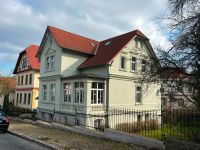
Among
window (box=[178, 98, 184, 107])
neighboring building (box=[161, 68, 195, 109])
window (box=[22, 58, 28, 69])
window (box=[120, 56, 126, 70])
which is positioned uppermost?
window (box=[22, 58, 28, 69])

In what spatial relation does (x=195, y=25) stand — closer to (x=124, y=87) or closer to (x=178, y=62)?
(x=178, y=62)

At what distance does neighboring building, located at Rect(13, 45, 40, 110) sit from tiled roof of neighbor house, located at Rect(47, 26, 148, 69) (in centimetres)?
1176

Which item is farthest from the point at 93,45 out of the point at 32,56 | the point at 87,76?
the point at 32,56

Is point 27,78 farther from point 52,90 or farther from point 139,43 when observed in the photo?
point 139,43

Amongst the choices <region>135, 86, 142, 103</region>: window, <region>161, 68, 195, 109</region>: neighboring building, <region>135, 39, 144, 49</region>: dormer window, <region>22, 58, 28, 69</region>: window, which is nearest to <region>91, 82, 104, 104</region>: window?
<region>135, 86, 142, 103</region>: window

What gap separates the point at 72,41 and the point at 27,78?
52.3 feet

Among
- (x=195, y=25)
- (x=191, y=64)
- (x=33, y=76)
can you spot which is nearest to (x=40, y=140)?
(x=191, y=64)

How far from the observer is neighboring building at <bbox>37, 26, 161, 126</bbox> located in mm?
25297

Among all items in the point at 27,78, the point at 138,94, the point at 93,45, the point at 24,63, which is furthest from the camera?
the point at 24,63

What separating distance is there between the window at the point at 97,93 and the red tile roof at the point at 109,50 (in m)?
2.35

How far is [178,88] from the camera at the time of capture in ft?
35.4

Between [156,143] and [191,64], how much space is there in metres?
3.49

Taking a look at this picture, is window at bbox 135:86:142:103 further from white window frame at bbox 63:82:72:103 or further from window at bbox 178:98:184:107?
window at bbox 178:98:184:107

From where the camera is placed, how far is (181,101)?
11203 millimetres
